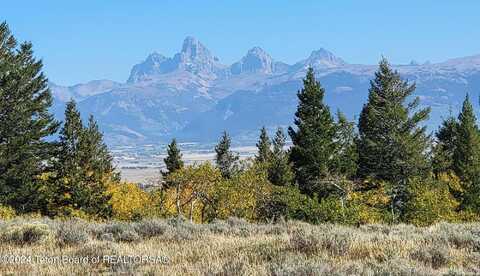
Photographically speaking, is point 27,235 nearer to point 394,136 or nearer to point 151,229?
point 151,229

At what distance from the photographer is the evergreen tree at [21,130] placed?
160 feet

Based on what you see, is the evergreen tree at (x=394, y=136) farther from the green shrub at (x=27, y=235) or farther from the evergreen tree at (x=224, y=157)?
the green shrub at (x=27, y=235)

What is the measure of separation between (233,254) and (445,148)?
65.3 m

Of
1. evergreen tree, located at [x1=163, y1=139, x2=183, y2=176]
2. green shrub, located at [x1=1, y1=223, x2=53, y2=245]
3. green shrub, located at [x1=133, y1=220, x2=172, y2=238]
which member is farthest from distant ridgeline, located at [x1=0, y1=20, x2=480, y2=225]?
green shrub, located at [x1=1, y1=223, x2=53, y2=245]

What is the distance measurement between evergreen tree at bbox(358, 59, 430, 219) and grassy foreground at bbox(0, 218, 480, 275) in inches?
1585

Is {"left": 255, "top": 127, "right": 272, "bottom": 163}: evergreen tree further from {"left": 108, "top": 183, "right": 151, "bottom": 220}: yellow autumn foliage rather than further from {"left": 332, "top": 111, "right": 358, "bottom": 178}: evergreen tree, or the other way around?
{"left": 332, "top": 111, "right": 358, "bottom": 178}: evergreen tree

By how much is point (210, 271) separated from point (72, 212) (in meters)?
46.8

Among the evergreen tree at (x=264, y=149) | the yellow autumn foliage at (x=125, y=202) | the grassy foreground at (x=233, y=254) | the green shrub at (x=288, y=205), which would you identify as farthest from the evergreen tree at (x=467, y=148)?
the grassy foreground at (x=233, y=254)

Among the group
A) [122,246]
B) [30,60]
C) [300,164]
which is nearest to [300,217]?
[300,164]

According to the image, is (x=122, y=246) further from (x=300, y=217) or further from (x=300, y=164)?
(x=300, y=164)

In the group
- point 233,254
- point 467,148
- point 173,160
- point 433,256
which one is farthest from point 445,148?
point 233,254

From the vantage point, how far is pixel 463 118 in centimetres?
6094

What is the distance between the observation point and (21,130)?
50.4m

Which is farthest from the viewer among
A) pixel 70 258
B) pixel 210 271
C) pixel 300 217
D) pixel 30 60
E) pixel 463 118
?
pixel 463 118
